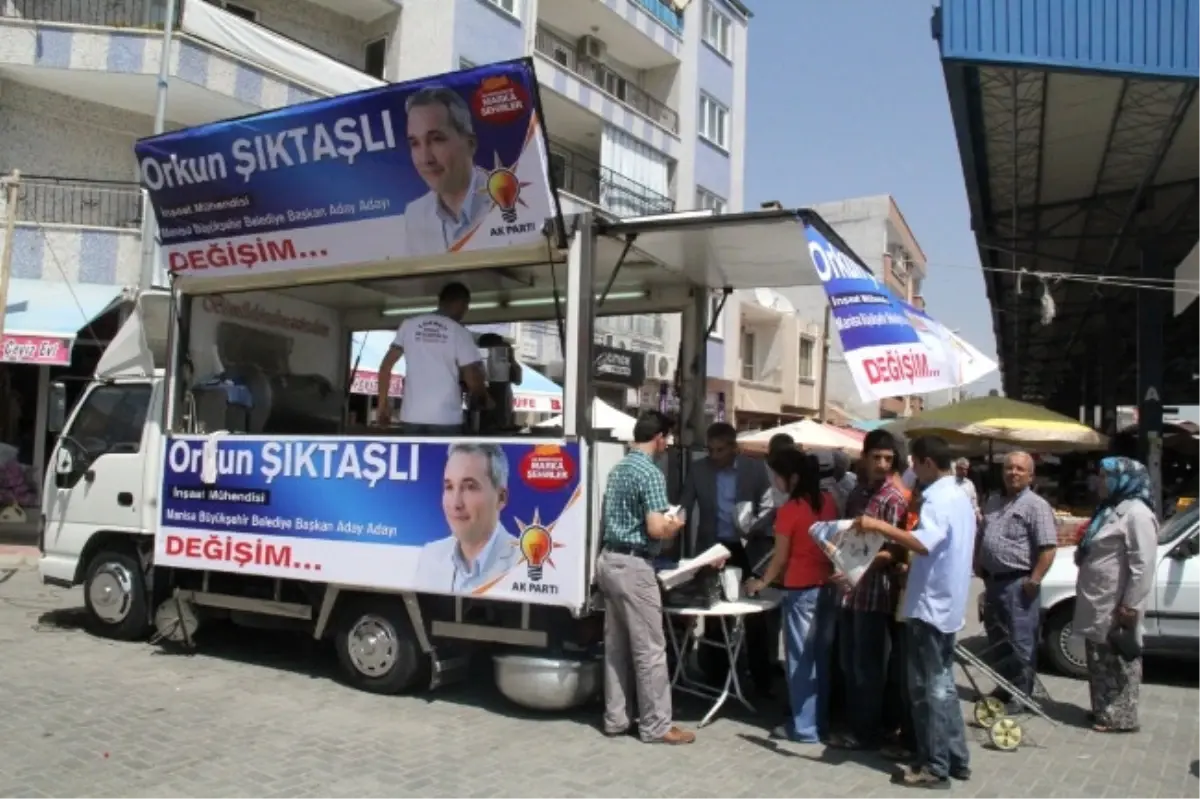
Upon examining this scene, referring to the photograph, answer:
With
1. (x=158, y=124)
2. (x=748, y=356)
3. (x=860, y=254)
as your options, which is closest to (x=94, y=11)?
(x=158, y=124)

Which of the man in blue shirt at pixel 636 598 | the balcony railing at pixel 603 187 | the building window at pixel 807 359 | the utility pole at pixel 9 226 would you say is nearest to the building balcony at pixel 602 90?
the balcony railing at pixel 603 187

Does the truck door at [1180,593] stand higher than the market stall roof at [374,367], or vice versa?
the market stall roof at [374,367]

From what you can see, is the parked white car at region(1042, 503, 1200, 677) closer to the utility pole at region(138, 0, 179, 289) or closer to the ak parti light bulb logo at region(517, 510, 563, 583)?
the ak parti light bulb logo at region(517, 510, 563, 583)

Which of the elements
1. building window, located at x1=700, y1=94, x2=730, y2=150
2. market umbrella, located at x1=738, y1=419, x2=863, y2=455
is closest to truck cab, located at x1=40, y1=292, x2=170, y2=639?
market umbrella, located at x1=738, y1=419, x2=863, y2=455

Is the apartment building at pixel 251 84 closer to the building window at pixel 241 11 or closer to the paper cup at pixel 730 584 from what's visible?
the building window at pixel 241 11

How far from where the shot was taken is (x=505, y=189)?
5957 mm

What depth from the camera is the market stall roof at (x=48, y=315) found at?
45.1 feet

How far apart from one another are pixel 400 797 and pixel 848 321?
337 centimetres

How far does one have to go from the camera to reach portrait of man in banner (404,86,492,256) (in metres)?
5.93

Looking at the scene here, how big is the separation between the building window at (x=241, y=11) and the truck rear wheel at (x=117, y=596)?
13.1 metres

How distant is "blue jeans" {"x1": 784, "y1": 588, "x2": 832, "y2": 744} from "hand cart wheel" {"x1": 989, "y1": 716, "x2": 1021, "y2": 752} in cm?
102

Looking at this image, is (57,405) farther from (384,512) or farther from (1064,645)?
(1064,645)

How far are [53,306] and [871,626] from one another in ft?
45.7

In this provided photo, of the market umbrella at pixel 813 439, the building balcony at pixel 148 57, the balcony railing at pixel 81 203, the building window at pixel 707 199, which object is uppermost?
the building window at pixel 707 199
